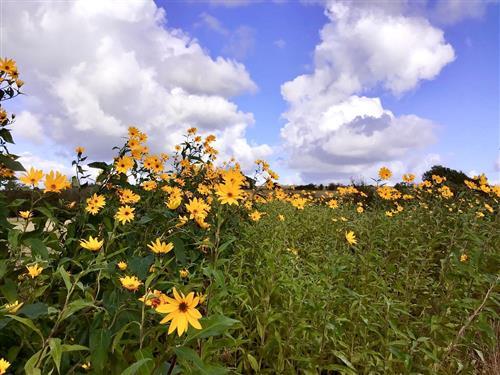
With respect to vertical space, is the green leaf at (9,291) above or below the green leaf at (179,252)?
below

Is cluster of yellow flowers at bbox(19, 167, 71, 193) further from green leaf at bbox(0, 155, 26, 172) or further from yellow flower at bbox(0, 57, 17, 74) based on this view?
yellow flower at bbox(0, 57, 17, 74)

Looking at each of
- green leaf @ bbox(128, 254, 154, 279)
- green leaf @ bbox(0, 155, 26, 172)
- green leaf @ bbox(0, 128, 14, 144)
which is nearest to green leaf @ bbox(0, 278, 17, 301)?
green leaf @ bbox(128, 254, 154, 279)

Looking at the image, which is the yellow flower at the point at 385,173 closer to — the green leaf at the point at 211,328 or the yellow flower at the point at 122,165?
the yellow flower at the point at 122,165

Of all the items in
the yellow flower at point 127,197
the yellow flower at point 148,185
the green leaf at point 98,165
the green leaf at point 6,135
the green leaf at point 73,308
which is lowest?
the green leaf at point 73,308

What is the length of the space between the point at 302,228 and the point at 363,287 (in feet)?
10.0

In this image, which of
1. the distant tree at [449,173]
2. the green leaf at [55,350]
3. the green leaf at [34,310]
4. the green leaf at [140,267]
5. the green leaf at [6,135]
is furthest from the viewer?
the distant tree at [449,173]

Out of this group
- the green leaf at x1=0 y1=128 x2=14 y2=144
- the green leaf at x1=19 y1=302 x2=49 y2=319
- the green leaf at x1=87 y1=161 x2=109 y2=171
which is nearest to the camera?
the green leaf at x1=19 y1=302 x2=49 y2=319

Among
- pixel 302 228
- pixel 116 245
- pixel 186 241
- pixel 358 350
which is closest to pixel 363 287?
pixel 358 350

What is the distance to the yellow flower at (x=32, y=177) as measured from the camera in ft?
7.62

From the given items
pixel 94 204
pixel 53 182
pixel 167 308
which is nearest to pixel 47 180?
pixel 53 182

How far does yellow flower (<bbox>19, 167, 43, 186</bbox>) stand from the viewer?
2.32m

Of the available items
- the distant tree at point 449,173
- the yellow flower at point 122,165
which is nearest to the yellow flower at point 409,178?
the yellow flower at point 122,165

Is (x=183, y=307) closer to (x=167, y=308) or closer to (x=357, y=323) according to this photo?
(x=167, y=308)

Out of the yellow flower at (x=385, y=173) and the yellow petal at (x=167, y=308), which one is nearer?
the yellow petal at (x=167, y=308)
